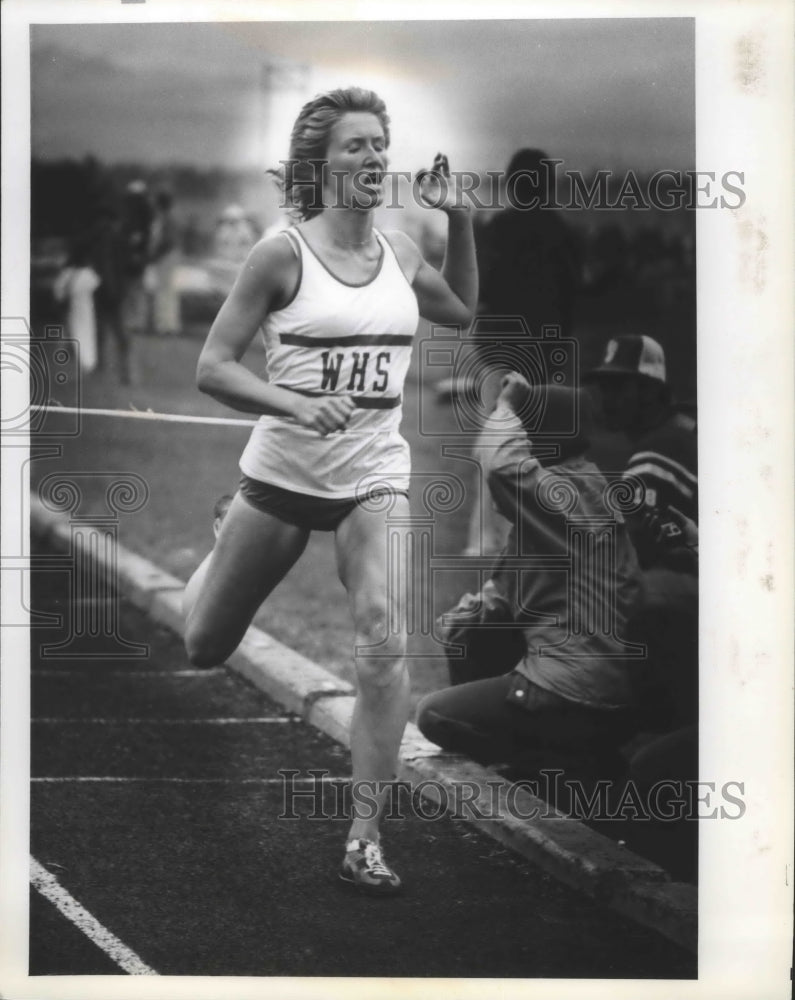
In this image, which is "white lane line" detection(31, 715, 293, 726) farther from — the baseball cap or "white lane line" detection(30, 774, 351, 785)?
the baseball cap

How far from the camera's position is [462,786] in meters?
6.72

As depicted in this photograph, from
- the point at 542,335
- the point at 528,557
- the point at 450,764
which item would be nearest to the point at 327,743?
the point at 450,764

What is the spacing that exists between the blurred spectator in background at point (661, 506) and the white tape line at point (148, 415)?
3.11ft

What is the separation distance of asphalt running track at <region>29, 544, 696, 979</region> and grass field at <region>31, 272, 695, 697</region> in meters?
0.32

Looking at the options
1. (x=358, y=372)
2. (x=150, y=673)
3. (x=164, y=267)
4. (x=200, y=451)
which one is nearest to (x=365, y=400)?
(x=358, y=372)

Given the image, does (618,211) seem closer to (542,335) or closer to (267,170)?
(542,335)

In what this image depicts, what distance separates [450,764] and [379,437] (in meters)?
1.03

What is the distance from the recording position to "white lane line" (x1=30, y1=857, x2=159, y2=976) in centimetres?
638

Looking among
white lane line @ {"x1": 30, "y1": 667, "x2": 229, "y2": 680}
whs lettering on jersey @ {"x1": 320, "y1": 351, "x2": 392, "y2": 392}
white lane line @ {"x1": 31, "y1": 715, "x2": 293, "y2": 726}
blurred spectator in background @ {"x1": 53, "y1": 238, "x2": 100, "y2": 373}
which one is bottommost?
white lane line @ {"x1": 31, "y1": 715, "x2": 293, "y2": 726}

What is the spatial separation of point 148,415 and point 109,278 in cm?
38

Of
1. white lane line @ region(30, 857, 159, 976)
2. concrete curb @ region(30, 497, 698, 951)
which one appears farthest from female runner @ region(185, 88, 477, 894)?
white lane line @ region(30, 857, 159, 976)

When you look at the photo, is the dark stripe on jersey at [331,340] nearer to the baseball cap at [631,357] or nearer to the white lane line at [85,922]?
the baseball cap at [631,357]

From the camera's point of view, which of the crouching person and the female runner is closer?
the female runner

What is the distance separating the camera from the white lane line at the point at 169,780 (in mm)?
6621
